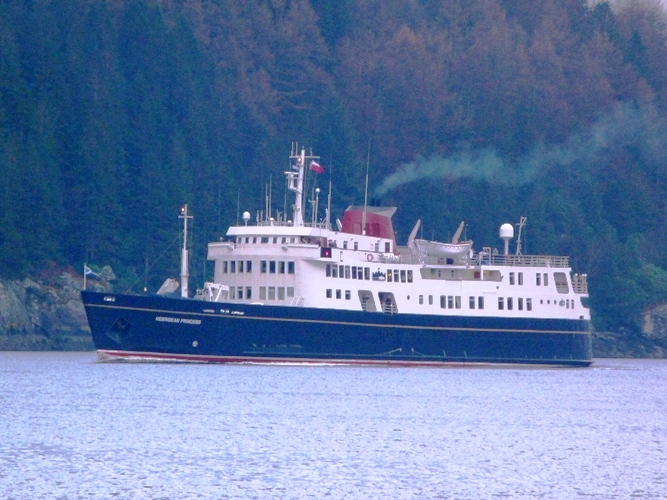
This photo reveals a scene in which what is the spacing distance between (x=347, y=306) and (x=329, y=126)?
48.1m

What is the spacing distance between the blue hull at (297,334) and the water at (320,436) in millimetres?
1079

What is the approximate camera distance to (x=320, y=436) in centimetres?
3644

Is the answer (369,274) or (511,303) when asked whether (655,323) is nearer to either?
(511,303)

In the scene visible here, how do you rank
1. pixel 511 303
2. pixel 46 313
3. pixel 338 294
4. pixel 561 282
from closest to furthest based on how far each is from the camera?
pixel 338 294, pixel 511 303, pixel 561 282, pixel 46 313

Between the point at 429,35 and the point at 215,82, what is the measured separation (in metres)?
32.2

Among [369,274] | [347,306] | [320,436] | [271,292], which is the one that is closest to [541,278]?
[369,274]

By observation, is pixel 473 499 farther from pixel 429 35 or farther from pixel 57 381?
pixel 429 35

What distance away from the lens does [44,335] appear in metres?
72.8

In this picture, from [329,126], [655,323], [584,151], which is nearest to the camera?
[655,323]

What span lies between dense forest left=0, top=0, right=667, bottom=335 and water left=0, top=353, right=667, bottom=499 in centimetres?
2790

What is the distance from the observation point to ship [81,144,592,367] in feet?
177

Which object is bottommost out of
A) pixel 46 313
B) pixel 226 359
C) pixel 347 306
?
pixel 226 359

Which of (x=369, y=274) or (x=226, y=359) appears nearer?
(x=226, y=359)

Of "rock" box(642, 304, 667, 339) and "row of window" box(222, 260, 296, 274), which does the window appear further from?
"rock" box(642, 304, 667, 339)
